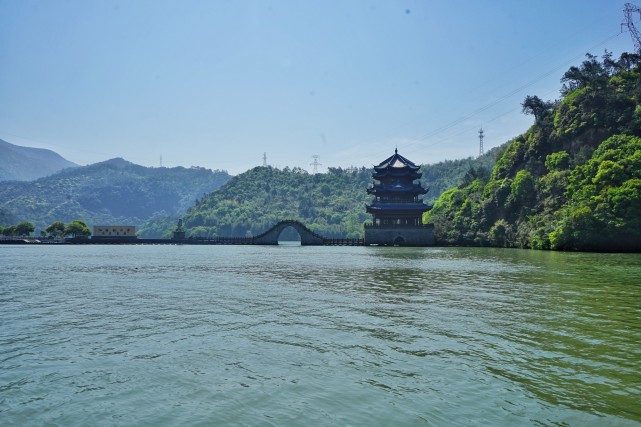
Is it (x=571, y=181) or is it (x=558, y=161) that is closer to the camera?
(x=571, y=181)

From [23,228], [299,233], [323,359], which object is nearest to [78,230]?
[23,228]

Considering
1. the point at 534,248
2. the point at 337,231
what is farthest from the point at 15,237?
the point at 534,248

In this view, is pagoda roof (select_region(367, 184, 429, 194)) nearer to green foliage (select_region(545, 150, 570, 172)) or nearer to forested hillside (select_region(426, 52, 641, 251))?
forested hillside (select_region(426, 52, 641, 251))

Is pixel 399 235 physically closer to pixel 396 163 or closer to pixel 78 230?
pixel 396 163

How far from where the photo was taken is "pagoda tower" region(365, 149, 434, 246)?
8694 cm

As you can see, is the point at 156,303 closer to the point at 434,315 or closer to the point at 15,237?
the point at 434,315

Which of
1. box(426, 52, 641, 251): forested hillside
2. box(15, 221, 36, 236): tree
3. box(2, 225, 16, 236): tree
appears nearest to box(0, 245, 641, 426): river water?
box(426, 52, 641, 251): forested hillside

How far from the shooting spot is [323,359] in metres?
9.59

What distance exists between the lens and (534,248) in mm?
65875

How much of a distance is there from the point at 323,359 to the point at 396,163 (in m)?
89.8

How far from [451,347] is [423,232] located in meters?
77.6

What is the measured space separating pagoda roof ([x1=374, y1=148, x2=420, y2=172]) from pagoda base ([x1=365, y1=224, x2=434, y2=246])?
43.4ft

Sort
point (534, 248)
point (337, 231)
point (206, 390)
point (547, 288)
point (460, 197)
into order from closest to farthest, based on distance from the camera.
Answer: point (206, 390) < point (547, 288) < point (534, 248) < point (460, 197) < point (337, 231)

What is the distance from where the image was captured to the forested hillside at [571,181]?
55.1 m
